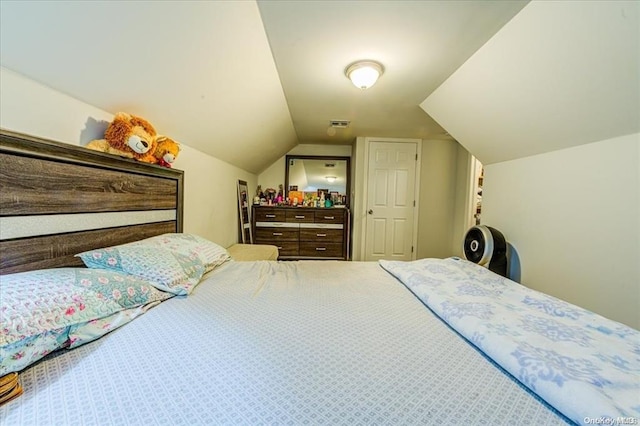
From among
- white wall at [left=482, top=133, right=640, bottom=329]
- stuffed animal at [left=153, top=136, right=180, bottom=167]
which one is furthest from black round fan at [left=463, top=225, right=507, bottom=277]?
stuffed animal at [left=153, top=136, right=180, bottom=167]

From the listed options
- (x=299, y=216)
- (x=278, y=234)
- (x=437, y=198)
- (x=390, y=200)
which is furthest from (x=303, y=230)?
(x=437, y=198)

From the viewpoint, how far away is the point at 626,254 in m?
1.43

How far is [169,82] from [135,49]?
0.91 ft

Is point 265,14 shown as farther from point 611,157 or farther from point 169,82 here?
point 611,157

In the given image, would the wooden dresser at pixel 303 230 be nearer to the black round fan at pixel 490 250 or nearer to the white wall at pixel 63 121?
the white wall at pixel 63 121

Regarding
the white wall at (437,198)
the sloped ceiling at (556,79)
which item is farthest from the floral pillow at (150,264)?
the white wall at (437,198)

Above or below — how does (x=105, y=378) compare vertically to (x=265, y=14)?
below

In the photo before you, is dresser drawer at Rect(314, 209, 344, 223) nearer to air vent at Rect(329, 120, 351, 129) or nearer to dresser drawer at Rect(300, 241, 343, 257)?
dresser drawer at Rect(300, 241, 343, 257)

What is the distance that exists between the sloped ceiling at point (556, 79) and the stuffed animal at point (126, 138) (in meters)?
2.13

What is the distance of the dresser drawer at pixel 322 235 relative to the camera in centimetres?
392

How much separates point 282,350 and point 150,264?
78cm

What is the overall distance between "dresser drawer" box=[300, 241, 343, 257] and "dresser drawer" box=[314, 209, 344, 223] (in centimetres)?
37

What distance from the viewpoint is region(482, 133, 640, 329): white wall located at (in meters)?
1.42

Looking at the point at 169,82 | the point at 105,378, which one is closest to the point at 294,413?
the point at 105,378
